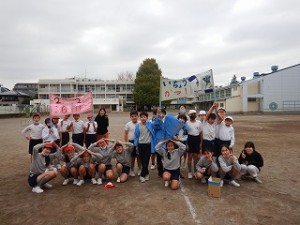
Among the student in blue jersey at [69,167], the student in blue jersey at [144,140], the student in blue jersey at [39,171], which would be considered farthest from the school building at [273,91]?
the student in blue jersey at [39,171]

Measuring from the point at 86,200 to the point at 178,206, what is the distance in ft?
5.97

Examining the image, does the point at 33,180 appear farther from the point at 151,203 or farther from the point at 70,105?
the point at 151,203

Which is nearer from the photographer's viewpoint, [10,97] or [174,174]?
[174,174]

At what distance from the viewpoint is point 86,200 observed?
16.2 ft

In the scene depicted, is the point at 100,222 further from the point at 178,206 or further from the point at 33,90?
the point at 33,90

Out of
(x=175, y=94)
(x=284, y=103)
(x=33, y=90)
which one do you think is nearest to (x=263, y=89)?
(x=284, y=103)

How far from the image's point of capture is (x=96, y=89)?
2800 inches

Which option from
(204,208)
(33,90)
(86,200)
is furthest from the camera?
(33,90)

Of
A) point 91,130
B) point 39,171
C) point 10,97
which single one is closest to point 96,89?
point 10,97

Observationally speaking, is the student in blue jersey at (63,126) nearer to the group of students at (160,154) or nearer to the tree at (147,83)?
the group of students at (160,154)

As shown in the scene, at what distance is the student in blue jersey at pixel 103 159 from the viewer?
598 centimetres

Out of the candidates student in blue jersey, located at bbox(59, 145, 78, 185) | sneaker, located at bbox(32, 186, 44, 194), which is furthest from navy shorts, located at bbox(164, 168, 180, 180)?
sneaker, located at bbox(32, 186, 44, 194)

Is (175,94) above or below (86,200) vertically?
above

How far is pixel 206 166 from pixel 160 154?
1112 mm
